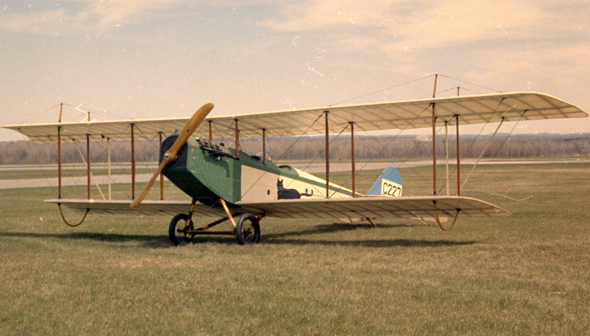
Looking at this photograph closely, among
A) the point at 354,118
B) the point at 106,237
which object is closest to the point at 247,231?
the point at 354,118

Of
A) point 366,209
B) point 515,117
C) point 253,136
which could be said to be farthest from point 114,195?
point 515,117

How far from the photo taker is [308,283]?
683 cm

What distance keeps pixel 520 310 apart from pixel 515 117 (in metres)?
6.57

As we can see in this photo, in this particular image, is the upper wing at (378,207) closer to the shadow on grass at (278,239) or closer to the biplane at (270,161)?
the biplane at (270,161)

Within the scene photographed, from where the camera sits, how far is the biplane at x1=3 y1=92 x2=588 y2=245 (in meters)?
9.80

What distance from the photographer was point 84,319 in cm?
542

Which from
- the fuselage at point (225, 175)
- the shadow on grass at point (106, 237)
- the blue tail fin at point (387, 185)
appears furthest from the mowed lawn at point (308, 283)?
the blue tail fin at point (387, 185)

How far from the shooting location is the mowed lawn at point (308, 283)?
17.1ft

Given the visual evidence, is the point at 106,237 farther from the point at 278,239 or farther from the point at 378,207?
the point at 378,207

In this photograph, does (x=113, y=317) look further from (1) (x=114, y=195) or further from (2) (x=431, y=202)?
(1) (x=114, y=195)

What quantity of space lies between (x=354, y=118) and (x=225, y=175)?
325 centimetres

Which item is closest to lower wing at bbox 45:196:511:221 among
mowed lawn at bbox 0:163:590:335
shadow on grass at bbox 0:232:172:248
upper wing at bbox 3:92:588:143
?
mowed lawn at bbox 0:163:590:335

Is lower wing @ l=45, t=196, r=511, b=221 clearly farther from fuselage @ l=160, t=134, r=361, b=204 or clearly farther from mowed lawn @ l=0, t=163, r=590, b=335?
mowed lawn @ l=0, t=163, r=590, b=335

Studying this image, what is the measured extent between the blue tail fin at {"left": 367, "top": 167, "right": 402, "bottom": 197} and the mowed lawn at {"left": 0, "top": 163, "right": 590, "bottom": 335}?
2.52 metres
